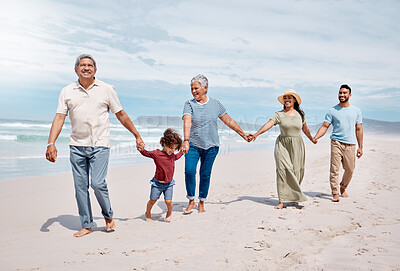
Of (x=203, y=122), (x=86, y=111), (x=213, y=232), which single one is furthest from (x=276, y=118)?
(x=86, y=111)

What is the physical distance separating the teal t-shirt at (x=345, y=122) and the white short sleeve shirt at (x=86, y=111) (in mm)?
4322

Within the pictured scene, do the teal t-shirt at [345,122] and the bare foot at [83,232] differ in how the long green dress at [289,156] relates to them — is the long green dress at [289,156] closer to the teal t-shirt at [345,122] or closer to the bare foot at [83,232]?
the teal t-shirt at [345,122]

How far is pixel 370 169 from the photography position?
993 cm

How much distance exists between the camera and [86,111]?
4.15m

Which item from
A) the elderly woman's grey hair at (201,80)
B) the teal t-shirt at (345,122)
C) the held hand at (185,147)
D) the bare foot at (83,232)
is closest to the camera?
the bare foot at (83,232)

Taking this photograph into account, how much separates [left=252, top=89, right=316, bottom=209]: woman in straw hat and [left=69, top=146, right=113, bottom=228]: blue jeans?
2.52 meters

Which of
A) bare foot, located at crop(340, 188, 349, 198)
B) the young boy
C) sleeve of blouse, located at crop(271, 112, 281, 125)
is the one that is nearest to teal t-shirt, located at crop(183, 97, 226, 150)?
the young boy

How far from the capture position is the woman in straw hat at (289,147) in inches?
223

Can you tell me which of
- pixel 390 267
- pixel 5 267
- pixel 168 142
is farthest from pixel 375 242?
pixel 5 267

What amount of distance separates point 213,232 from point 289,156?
2083mm

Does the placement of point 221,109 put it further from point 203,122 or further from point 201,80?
point 201,80

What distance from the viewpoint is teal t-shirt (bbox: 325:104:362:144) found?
21.5 feet

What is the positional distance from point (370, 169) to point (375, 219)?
5.24 m

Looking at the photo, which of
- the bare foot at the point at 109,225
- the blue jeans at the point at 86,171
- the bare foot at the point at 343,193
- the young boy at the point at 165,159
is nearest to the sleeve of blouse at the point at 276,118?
the young boy at the point at 165,159
